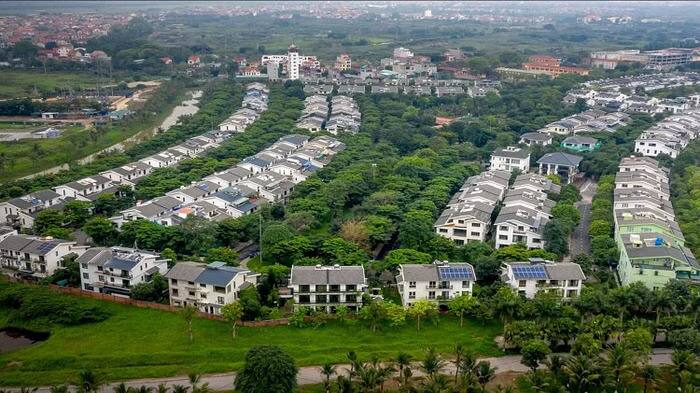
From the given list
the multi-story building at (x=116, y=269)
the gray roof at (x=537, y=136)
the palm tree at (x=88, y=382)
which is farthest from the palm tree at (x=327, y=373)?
the gray roof at (x=537, y=136)

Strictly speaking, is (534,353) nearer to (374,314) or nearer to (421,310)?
(421,310)

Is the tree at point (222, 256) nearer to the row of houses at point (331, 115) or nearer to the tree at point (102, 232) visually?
the tree at point (102, 232)

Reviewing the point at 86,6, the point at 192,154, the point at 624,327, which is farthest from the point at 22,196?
the point at 86,6

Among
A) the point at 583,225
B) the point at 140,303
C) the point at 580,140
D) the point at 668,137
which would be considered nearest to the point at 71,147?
the point at 140,303

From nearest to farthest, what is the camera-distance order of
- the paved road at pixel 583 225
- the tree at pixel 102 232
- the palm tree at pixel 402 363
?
the palm tree at pixel 402 363
the tree at pixel 102 232
the paved road at pixel 583 225

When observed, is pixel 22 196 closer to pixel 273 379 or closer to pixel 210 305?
pixel 210 305

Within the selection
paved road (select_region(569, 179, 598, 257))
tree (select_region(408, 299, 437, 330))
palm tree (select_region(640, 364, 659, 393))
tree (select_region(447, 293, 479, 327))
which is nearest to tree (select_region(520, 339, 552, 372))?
palm tree (select_region(640, 364, 659, 393))
